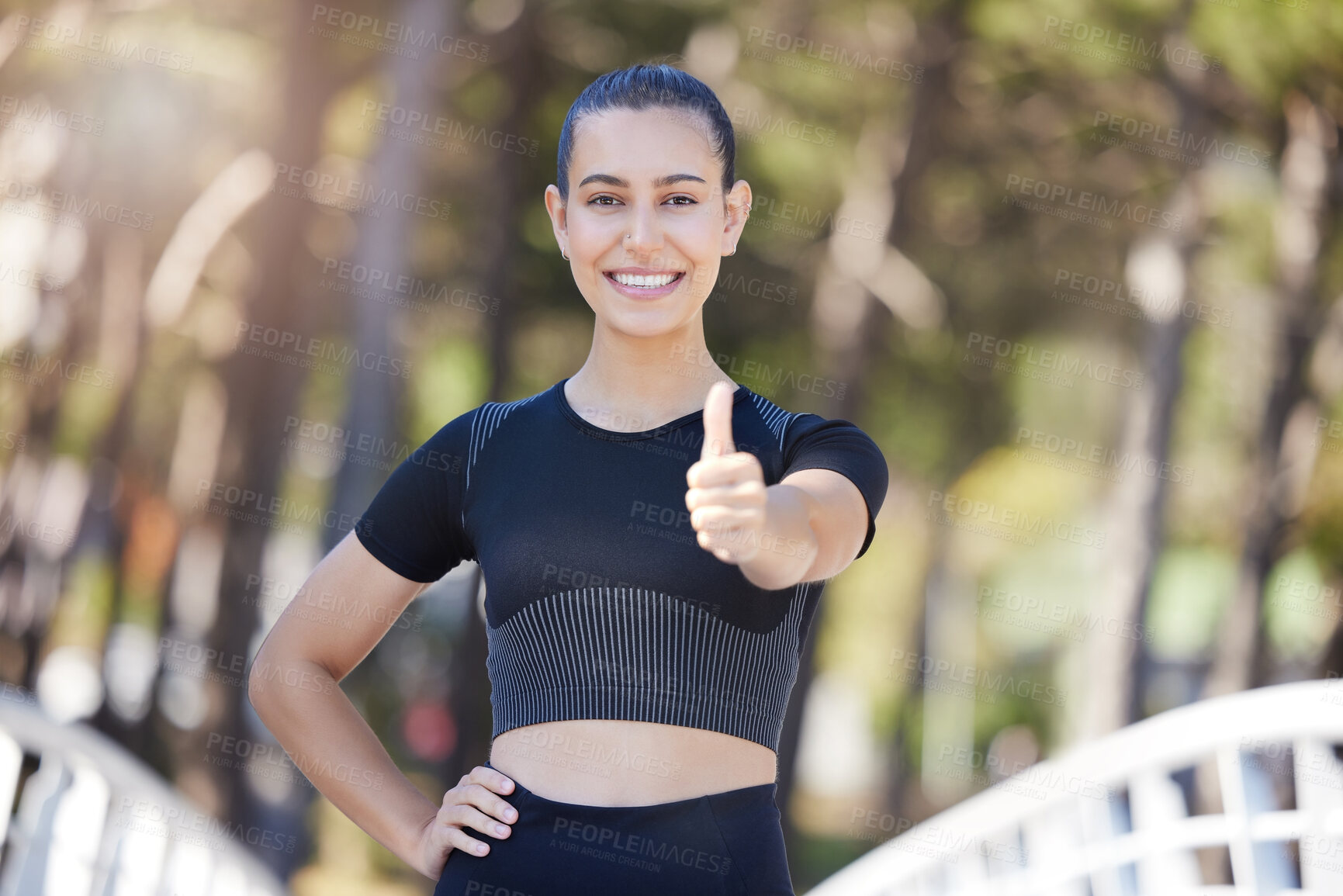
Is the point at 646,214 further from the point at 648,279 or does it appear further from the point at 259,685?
the point at 259,685

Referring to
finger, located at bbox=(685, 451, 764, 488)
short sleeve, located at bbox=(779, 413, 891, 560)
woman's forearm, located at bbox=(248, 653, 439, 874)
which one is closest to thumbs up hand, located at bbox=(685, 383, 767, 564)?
finger, located at bbox=(685, 451, 764, 488)

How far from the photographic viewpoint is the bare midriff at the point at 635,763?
2.00 meters

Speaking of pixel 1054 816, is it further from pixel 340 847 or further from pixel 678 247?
pixel 340 847

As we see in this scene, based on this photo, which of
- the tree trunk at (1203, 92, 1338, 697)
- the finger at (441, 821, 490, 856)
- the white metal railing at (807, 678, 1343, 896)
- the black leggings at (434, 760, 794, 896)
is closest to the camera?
the black leggings at (434, 760, 794, 896)

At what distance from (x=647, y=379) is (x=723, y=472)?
59cm

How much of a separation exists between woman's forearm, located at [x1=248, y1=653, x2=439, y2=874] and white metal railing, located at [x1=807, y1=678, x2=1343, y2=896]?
2.13 m

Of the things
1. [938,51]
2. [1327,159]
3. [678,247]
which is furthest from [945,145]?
[678,247]

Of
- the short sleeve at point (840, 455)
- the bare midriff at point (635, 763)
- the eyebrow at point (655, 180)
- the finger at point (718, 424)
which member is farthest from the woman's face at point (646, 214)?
the bare midriff at point (635, 763)

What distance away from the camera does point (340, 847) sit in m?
14.7

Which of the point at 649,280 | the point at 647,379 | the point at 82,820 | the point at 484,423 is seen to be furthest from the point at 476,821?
the point at 82,820

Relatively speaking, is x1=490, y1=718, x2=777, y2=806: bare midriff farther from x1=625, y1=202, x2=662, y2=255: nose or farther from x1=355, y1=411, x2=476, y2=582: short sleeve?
x1=625, y1=202, x2=662, y2=255: nose

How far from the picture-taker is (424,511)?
2299mm

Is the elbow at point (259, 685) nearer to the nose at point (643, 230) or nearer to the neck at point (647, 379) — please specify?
the neck at point (647, 379)

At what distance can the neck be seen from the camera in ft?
7.26
